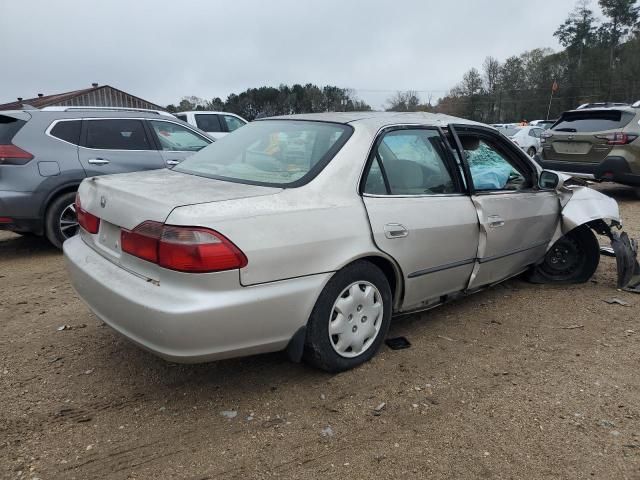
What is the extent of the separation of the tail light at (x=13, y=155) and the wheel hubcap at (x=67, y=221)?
25.3 inches

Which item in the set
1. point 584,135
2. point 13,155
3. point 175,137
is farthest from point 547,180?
point 584,135

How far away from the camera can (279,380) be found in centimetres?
307

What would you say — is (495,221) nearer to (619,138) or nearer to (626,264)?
(626,264)

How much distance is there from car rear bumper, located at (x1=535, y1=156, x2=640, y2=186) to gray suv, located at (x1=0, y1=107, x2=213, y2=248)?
6712mm

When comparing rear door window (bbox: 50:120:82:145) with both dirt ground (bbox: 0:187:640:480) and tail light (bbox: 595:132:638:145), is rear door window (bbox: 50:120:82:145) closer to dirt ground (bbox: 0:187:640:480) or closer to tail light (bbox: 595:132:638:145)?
dirt ground (bbox: 0:187:640:480)

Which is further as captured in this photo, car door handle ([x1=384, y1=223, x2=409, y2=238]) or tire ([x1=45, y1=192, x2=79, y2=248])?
tire ([x1=45, y1=192, x2=79, y2=248])

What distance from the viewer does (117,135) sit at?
6359mm

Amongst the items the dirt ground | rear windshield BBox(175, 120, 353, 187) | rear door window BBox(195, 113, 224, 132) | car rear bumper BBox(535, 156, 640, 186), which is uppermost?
rear door window BBox(195, 113, 224, 132)

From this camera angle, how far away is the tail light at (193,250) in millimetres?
2377

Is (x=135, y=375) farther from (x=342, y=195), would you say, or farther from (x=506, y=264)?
(x=506, y=264)

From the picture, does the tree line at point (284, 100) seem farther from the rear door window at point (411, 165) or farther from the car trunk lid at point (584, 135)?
the rear door window at point (411, 165)

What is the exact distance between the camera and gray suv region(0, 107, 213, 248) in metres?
5.50

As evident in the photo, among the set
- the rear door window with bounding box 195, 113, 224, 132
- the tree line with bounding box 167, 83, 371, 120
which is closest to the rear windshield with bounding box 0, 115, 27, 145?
the rear door window with bounding box 195, 113, 224, 132

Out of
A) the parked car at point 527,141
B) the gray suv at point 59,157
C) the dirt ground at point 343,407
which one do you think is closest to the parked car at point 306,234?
the dirt ground at point 343,407
